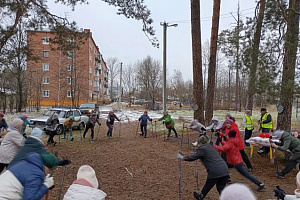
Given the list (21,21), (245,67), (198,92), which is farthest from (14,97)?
(245,67)

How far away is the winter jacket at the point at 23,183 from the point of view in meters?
2.33

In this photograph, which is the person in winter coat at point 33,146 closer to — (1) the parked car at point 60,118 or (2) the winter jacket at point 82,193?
(2) the winter jacket at point 82,193

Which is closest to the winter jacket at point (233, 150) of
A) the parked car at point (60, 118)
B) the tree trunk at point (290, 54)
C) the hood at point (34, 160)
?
the tree trunk at point (290, 54)

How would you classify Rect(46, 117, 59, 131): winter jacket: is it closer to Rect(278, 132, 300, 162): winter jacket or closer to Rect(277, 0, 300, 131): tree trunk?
Rect(278, 132, 300, 162): winter jacket

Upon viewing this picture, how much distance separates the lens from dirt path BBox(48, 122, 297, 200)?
17.8ft

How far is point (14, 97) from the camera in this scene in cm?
2709

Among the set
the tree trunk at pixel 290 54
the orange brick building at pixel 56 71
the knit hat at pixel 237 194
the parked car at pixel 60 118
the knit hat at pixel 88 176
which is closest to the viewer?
the knit hat at pixel 237 194

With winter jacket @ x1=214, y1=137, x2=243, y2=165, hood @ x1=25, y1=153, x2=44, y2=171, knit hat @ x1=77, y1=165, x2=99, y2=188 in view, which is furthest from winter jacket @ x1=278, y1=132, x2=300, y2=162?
hood @ x1=25, y1=153, x2=44, y2=171

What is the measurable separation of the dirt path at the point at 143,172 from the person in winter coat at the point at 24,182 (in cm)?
282

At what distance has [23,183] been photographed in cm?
241

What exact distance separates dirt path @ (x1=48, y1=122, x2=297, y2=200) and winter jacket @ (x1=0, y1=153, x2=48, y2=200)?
2.84m

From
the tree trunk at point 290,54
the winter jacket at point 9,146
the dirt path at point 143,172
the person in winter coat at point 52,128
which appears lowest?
the dirt path at point 143,172

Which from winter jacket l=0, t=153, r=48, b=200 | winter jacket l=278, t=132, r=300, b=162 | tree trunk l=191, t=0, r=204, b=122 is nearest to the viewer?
winter jacket l=0, t=153, r=48, b=200

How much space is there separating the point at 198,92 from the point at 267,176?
6.20 meters
